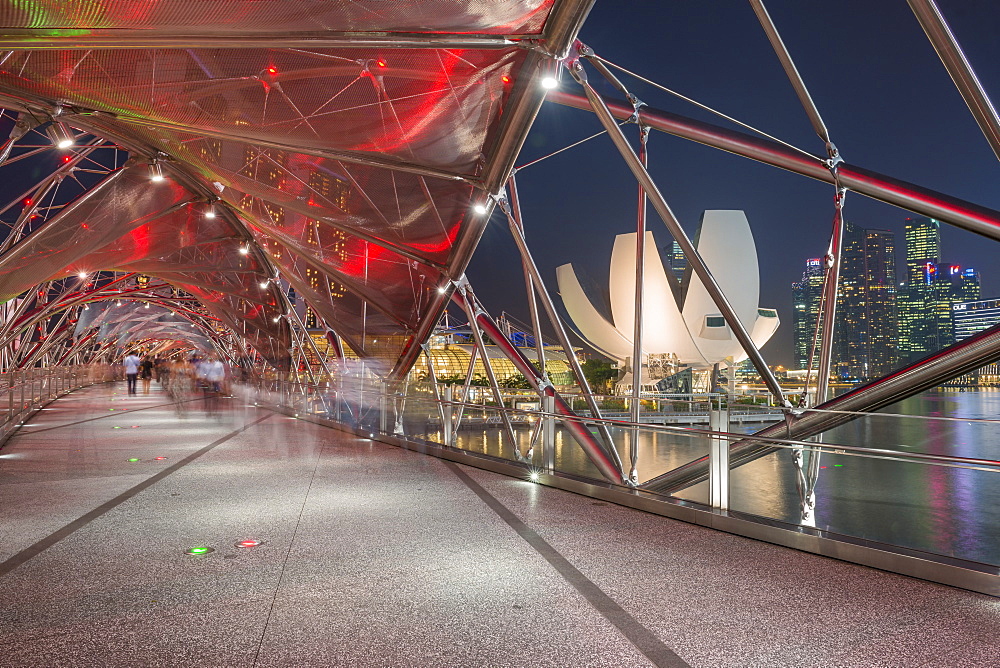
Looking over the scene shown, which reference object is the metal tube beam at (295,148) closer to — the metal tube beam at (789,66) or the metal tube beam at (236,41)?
the metal tube beam at (236,41)

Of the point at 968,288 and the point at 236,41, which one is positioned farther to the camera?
the point at 968,288

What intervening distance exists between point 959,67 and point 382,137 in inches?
268

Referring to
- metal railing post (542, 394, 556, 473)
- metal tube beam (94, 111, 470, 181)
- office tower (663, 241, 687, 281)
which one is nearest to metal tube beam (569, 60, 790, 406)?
metal railing post (542, 394, 556, 473)

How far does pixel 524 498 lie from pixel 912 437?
361 centimetres

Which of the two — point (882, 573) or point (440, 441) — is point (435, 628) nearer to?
point (882, 573)

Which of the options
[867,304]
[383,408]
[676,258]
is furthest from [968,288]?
[383,408]

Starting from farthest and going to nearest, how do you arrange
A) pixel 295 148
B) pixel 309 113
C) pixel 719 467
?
pixel 295 148
pixel 309 113
pixel 719 467

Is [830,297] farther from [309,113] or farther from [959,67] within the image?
[309,113]

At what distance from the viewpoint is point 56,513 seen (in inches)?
263

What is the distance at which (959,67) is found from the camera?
5203mm

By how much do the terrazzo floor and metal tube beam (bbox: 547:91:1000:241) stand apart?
9.90 ft

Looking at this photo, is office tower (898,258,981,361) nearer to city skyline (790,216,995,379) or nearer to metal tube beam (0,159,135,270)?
city skyline (790,216,995,379)

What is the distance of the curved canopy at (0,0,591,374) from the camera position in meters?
6.64

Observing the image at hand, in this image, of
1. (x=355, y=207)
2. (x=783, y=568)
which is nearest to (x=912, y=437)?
(x=783, y=568)
